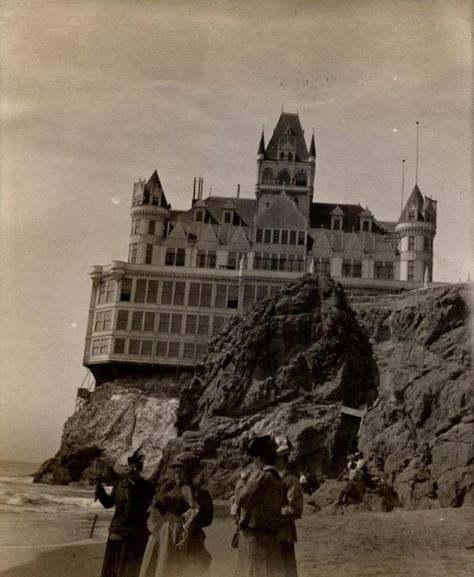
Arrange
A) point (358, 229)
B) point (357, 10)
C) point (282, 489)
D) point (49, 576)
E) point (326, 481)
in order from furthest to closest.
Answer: point (358, 229)
point (326, 481)
point (357, 10)
point (49, 576)
point (282, 489)

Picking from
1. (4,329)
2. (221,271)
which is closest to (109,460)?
(221,271)

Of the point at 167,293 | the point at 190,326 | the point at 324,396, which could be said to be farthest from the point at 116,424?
the point at 324,396

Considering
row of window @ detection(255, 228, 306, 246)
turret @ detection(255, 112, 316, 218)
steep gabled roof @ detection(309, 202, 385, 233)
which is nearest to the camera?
steep gabled roof @ detection(309, 202, 385, 233)

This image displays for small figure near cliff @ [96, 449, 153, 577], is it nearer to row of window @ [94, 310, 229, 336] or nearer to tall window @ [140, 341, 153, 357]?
row of window @ [94, 310, 229, 336]

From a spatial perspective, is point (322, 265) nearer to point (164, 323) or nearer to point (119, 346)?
point (164, 323)

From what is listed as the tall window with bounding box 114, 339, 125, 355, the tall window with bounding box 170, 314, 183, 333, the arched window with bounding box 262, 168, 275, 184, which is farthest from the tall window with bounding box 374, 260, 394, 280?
the tall window with bounding box 114, 339, 125, 355

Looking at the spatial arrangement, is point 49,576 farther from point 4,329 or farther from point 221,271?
point 221,271
